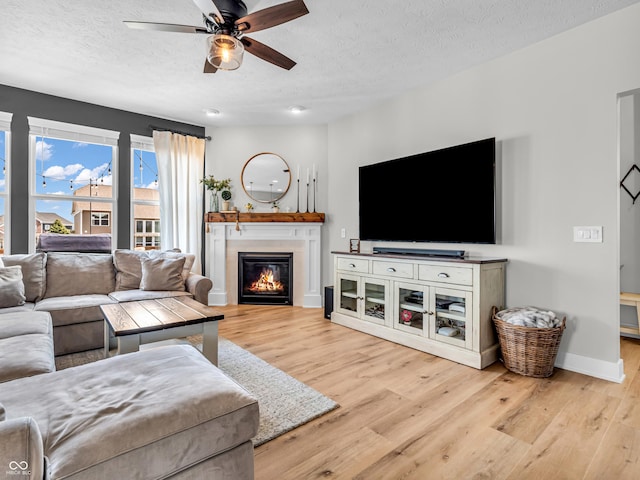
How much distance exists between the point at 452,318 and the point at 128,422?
2.44m

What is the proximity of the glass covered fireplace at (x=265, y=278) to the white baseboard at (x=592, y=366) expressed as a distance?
317 cm

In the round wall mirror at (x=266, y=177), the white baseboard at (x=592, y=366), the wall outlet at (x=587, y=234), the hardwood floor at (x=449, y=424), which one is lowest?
the hardwood floor at (x=449, y=424)

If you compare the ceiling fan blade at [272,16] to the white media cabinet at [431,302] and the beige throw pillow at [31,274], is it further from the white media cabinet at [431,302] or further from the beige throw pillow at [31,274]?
the beige throw pillow at [31,274]

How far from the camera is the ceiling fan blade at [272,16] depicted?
1.92 metres

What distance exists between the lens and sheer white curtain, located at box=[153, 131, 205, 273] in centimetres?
456

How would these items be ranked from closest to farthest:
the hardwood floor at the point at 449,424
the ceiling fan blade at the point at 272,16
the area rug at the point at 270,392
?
1. the hardwood floor at the point at 449,424
2. the area rug at the point at 270,392
3. the ceiling fan blade at the point at 272,16

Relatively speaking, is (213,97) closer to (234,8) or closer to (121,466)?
(234,8)

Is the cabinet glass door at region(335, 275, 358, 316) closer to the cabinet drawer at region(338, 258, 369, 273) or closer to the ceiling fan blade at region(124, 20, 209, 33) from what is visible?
the cabinet drawer at region(338, 258, 369, 273)

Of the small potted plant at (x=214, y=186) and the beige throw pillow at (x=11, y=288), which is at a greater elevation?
the small potted plant at (x=214, y=186)

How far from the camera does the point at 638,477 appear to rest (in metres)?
1.45

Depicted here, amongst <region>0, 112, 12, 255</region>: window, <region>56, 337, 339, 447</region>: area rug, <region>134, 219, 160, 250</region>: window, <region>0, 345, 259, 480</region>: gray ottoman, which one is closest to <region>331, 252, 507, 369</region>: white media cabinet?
<region>56, 337, 339, 447</region>: area rug

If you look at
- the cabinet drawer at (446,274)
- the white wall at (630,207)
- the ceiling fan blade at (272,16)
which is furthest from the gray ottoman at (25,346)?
the white wall at (630,207)

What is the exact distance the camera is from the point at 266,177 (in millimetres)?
4918

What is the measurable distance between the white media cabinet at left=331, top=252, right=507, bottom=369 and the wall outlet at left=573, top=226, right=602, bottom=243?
1.74 feet
